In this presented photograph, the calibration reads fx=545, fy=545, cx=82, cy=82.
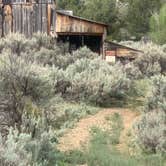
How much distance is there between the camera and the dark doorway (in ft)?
82.5

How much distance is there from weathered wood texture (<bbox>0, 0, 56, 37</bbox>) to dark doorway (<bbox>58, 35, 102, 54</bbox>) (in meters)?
1.21

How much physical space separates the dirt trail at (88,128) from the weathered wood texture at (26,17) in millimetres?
12189

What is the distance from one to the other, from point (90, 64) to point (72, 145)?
7.88m

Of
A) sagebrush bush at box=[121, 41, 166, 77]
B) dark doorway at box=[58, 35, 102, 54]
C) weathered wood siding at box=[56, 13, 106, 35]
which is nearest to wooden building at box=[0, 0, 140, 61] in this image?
dark doorway at box=[58, 35, 102, 54]

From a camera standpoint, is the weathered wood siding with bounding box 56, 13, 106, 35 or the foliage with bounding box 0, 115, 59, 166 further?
the weathered wood siding with bounding box 56, 13, 106, 35

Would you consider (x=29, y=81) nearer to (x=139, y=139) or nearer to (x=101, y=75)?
(x=139, y=139)

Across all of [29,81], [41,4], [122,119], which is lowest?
[122,119]

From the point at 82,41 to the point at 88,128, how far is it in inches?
567

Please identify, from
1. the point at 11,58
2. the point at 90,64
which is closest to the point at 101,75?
the point at 90,64

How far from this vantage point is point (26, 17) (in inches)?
1019

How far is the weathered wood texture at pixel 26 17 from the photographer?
2570 cm

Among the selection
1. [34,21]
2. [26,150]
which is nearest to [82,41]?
[34,21]

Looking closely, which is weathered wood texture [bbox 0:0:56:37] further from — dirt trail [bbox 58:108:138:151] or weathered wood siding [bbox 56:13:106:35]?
dirt trail [bbox 58:108:138:151]

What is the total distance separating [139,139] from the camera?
9.83 meters
